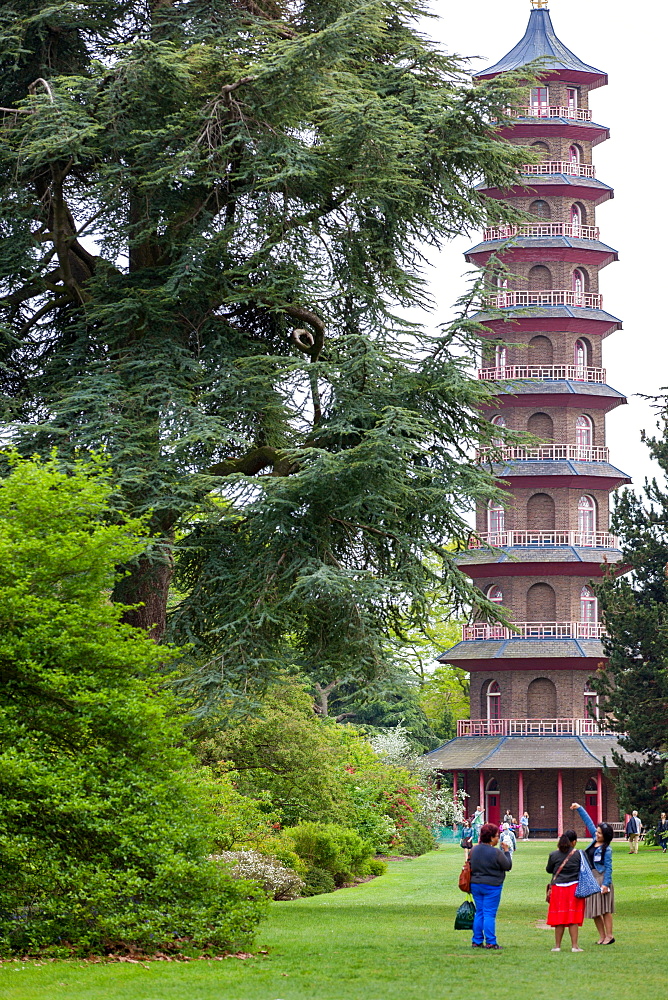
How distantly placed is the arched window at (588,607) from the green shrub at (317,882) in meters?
26.3

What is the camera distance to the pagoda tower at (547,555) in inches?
1912

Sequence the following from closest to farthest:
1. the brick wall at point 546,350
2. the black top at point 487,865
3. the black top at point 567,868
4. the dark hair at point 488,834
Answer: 1. the black top at point 487,865
2. the dark hair at point 488,834
3. the black top at point 567,868
4. the brick wall at point 546,350

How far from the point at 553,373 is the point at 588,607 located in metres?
8.62

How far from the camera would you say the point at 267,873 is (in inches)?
840

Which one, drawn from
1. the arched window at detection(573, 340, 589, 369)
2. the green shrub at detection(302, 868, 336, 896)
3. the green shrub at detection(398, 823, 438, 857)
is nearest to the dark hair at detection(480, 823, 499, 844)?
the green shrub at detection(302, 868, 336, 896)

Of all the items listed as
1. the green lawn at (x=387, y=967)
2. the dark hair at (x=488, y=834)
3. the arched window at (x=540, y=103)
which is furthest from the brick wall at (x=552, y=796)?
the dark hair at (x=488, y=834)

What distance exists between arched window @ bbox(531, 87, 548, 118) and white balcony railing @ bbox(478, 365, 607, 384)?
10.6 m

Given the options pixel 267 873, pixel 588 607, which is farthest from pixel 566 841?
pixel 588 607

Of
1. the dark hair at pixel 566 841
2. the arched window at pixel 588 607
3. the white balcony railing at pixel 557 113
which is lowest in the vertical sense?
the dark hair at pixel 566 841

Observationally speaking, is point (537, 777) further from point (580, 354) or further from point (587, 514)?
point (580, 354)

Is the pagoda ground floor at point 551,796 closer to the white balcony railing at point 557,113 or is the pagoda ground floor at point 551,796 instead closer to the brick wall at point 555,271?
the brick wall at point 555,271

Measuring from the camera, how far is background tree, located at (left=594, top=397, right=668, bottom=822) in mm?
32500

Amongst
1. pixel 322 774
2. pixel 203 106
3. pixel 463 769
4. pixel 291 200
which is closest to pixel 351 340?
pixel 291 200

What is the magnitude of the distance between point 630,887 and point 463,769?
22.1 meters
